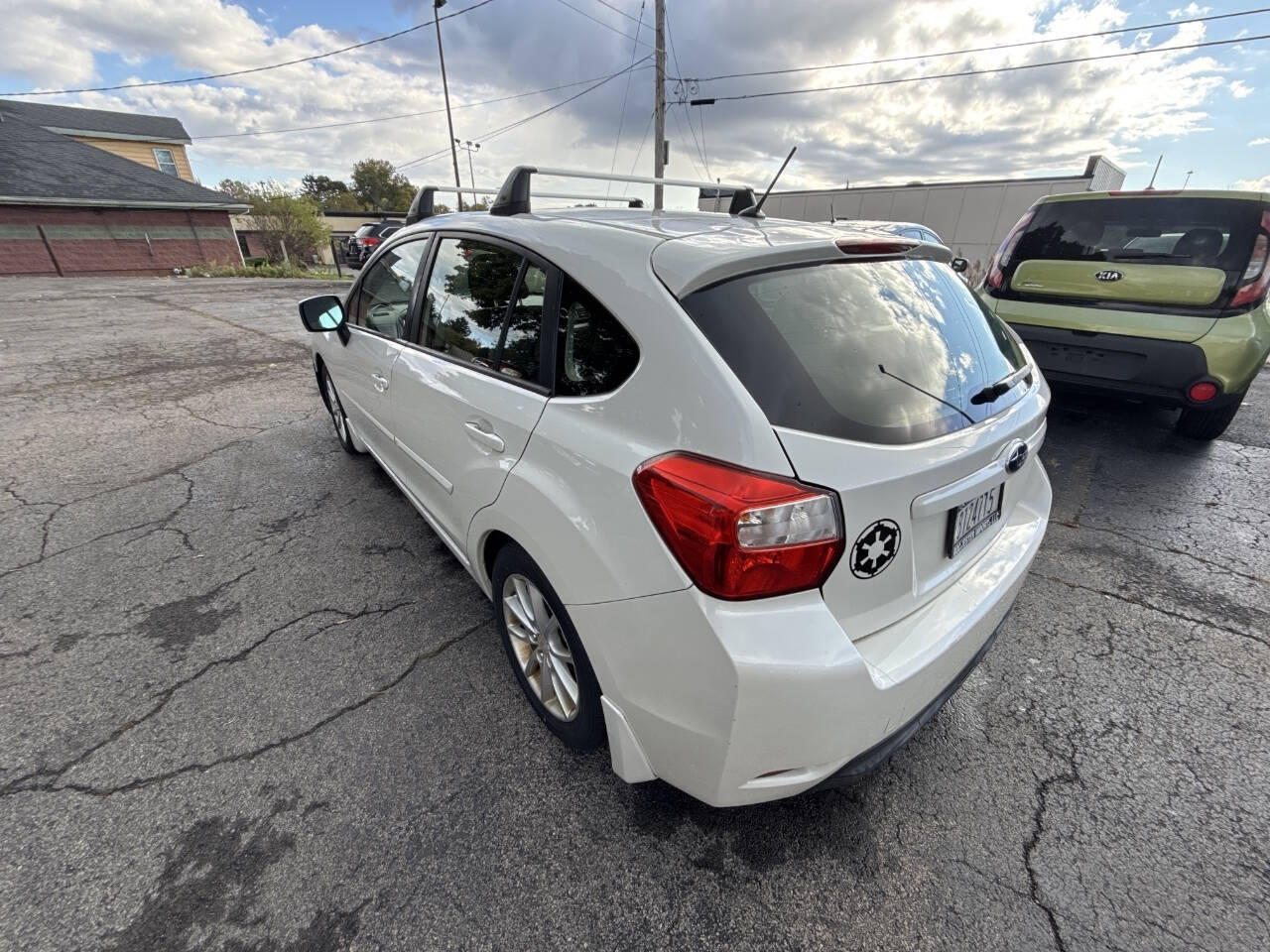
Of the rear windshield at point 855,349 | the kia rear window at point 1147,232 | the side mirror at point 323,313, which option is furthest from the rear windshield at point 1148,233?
→ the side mirror at point 323,313

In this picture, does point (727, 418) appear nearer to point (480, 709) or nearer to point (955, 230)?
point (480, 709)

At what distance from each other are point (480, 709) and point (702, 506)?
4.55 feet

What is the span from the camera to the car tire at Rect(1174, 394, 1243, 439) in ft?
13.3

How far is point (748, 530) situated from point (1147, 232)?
4821mm

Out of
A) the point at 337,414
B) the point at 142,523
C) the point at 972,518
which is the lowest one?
the point at 142,523

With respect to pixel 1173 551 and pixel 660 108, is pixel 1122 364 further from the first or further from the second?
pixel 660 108

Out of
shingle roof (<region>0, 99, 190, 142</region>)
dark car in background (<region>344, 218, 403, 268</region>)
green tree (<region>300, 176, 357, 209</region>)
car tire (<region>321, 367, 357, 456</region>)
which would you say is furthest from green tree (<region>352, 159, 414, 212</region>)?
car tire (<region>321, 367, 357, 456</region>)

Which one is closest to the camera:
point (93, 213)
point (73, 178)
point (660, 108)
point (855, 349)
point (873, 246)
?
point (855, 349)

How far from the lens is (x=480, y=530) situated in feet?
6.61

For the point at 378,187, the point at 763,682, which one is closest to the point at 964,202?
the point at 763,682

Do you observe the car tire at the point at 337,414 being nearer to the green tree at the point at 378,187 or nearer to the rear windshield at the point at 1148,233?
the rear windshield at the point at 1148,233

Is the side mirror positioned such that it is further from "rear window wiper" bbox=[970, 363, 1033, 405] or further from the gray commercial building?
the gray commercial building

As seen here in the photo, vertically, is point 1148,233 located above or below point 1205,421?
above

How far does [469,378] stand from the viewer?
2057 millimetres
